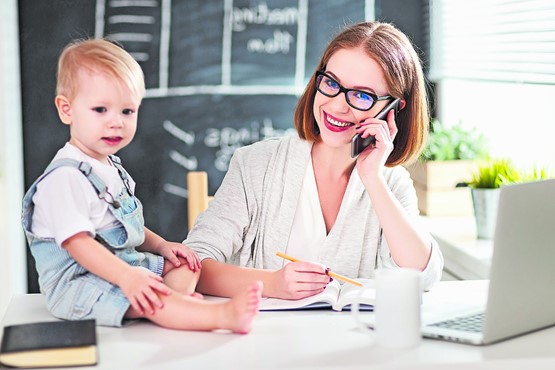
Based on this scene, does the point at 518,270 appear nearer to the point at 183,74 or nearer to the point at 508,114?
the point at 508,114

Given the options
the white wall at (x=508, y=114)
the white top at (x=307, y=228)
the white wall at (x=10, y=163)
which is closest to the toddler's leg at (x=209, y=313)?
the white top at (x=307, y=228)

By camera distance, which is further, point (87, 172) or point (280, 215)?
point (280, 215)

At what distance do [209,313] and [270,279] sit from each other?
0.30 meters

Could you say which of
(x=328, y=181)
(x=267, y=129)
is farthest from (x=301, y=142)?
(x=267, y=129)

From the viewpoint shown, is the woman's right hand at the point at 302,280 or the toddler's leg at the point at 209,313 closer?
the toddler's leg at the point at 209,313

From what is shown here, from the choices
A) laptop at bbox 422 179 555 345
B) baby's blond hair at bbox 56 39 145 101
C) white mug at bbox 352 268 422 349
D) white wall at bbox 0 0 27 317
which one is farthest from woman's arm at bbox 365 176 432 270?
white wall at bbox 0 0 27 317

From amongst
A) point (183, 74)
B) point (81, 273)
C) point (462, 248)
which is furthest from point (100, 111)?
point (183, 74)

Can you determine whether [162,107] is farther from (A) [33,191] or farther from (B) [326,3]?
(A) [33,191]

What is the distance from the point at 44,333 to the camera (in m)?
1.24

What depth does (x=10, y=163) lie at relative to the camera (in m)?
3.12

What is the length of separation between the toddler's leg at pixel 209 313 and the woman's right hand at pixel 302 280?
0.76ft

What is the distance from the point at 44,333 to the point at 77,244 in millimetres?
167

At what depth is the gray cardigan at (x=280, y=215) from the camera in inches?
73.2

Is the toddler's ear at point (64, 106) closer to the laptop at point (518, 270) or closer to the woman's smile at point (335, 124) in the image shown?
the woman's smile at point (335, 124)
